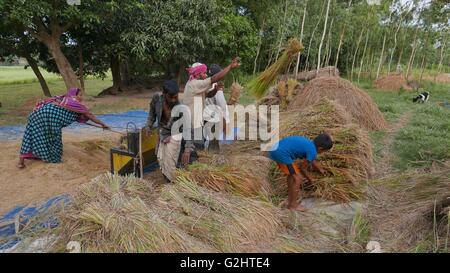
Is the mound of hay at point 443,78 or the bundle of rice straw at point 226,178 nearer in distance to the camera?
the bundle of rice straw at point 226,178

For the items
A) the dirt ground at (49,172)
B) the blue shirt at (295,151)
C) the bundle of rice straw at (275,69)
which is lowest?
the dirt ground at (49,172)

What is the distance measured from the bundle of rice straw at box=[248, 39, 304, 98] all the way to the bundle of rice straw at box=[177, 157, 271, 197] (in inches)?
97.1

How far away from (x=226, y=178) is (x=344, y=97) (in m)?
4.06

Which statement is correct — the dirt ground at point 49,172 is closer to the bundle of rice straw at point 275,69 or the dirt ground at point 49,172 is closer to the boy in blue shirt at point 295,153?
the boy in blue shirt at point 295,153

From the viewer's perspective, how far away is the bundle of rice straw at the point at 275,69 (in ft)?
17.6

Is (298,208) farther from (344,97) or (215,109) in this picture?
(344,97)

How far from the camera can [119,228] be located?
2.31m

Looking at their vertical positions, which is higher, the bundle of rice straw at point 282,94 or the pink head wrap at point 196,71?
the pink head wrap at point 196,71

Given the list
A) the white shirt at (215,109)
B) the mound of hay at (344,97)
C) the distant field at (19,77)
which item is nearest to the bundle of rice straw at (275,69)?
the mound of hay at (344,97)

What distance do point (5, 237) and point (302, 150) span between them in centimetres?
246

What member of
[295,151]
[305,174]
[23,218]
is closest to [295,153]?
[295,151]

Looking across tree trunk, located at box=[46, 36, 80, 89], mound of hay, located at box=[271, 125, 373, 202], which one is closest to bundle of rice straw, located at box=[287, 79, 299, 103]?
mound of hay, located at box=[271, 125, 373, 202]

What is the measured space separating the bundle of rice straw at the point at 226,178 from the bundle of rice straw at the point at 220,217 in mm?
120

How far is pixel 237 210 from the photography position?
2773 millimetres
